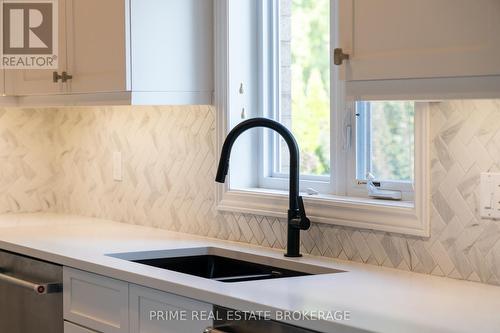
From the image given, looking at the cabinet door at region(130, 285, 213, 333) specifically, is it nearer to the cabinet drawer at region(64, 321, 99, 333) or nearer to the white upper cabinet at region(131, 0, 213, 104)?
the cabinet drawer at region(64, 321, 99, 333)

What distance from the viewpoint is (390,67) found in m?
2.16

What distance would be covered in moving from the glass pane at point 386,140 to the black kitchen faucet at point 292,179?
254 millimetres

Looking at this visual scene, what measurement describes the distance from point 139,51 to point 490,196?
137 cm

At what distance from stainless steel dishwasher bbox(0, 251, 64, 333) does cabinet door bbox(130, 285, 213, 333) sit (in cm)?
45

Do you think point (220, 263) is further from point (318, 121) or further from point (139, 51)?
point (139, 51)

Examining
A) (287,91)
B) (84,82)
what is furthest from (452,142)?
(84,82)

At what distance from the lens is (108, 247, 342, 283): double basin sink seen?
109 inches

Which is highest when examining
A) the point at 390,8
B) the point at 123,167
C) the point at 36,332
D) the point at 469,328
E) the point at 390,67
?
the point at 390,8

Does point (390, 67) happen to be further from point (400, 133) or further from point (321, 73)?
point (321, 73)

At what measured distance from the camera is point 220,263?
9.95 feet

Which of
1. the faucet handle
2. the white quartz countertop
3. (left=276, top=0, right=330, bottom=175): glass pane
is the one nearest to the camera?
the white quartz countertop

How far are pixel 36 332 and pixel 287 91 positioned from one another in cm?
124

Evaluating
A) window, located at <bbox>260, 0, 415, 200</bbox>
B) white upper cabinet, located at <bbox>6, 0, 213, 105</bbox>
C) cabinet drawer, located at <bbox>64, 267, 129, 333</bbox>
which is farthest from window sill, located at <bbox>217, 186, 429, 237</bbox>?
cabinet drawer, located at <bbox>64, 267, 129, 333</bbox>

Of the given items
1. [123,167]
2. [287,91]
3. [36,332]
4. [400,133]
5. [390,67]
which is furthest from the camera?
[123,167]
